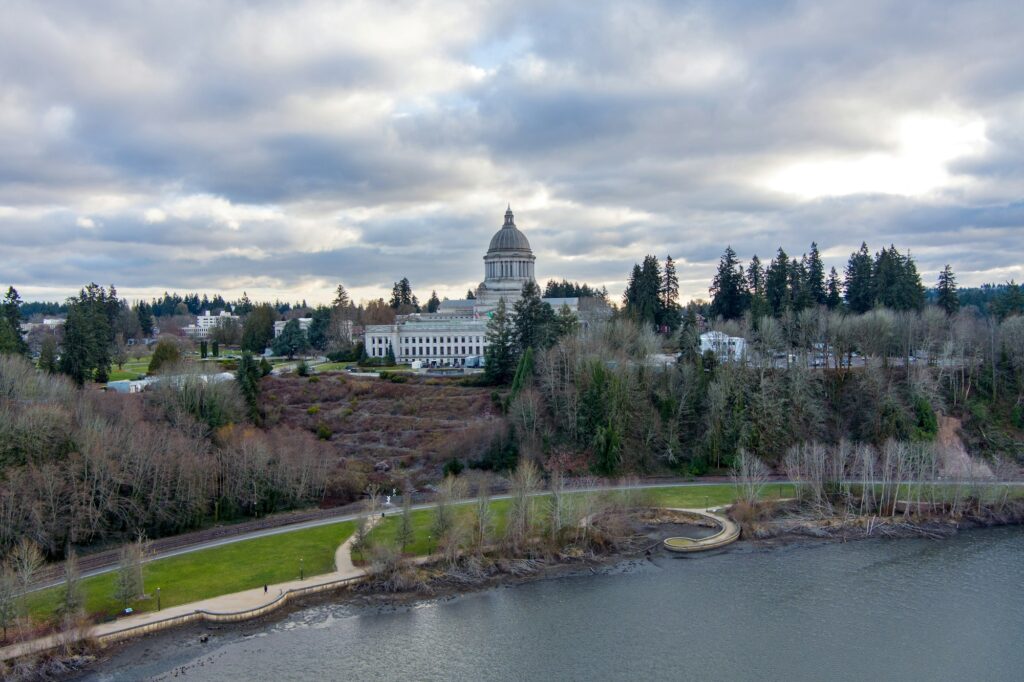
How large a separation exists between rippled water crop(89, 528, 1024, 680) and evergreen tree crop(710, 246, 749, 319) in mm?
40308

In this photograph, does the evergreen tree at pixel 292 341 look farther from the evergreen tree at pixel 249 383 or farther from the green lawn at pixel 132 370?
the evergreen tree at pixel 249 383

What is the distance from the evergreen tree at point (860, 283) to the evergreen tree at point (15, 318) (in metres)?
66.9

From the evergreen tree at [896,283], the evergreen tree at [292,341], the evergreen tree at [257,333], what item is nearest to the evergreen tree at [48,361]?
the evergreen tree at [257,333]

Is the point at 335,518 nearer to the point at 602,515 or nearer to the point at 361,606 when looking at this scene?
the point at 361,606

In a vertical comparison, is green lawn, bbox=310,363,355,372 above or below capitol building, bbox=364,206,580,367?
below

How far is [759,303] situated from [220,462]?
1740 inches

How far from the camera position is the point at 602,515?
3409cm

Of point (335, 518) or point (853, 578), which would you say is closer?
point (853, 578)

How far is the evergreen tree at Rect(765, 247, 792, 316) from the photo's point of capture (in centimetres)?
6550

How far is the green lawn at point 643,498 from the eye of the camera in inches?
1265

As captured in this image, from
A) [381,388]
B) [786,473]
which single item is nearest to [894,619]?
[786,473]

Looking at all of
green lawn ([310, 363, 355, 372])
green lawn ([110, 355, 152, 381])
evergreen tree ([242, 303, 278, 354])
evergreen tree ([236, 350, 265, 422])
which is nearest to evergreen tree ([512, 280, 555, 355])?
green lawn ([310, 363, 355, 372])

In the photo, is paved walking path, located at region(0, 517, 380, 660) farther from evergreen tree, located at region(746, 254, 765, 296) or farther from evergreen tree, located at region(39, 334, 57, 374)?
evergreen tree, located at region(746, 254, 765, 296)

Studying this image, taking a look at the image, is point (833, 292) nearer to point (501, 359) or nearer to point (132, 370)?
point (501, 359)
